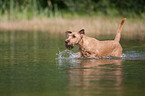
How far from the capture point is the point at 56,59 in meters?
12.5

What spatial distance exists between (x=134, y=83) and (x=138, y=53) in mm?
5696

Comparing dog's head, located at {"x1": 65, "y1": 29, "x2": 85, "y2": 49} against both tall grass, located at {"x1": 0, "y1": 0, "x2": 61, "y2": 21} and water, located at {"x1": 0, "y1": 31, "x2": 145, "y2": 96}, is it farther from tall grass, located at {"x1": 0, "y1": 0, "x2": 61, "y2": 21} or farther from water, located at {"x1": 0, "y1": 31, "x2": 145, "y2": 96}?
tall grass, located at {"x1": 0, "y1": 0, "x2": 61, "y2": 21}

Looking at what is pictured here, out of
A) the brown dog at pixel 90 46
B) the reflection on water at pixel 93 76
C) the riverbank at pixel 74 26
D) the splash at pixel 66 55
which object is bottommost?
the reflection on water at pixel 93 76

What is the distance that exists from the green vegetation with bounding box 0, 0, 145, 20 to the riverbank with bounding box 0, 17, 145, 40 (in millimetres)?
1841

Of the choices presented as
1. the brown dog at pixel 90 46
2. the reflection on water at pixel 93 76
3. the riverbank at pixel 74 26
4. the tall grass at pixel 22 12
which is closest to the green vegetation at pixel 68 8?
the tall grass at pixel 22 12

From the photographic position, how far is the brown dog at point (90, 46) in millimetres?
11705

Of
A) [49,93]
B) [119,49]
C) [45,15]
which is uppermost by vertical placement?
[45,15]

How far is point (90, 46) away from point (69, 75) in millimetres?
Result: 3114

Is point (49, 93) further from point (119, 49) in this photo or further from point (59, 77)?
point (119, 49)

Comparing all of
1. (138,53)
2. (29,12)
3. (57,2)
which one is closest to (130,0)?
(57,2)

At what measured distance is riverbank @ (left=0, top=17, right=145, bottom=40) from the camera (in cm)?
2455

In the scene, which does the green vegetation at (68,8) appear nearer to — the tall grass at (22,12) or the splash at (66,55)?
the tall grass at (22,12)

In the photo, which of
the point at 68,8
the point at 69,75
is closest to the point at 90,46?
the point at 69,75

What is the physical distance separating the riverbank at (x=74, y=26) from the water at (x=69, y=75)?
34.9 feet
